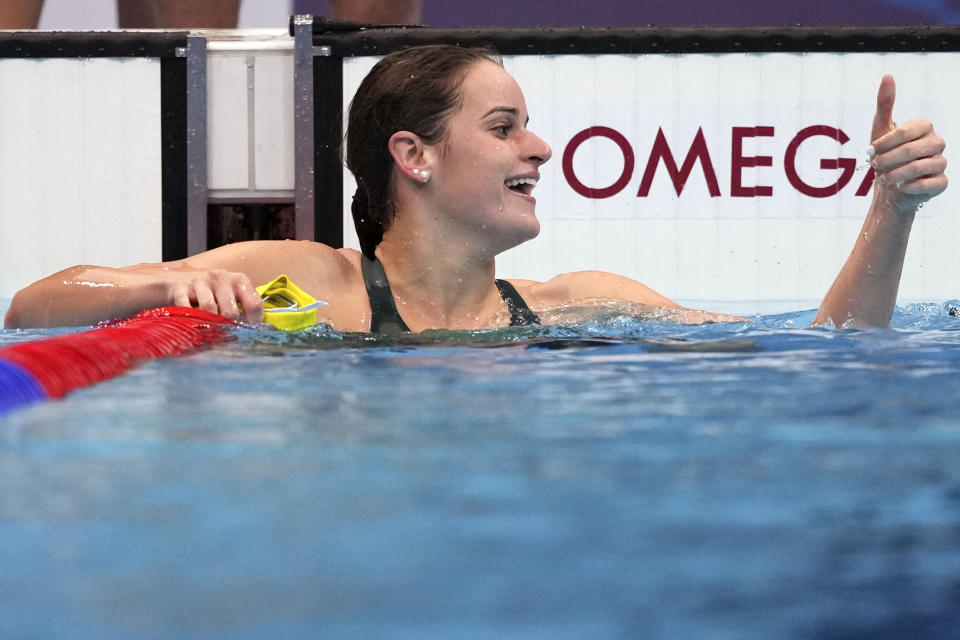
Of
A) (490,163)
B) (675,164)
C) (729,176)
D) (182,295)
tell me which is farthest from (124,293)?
(729,176)

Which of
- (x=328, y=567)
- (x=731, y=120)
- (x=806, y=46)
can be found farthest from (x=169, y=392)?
(x=806, y=46)

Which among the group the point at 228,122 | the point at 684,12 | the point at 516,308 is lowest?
the point at 516,308

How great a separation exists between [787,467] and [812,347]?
3.43 feet

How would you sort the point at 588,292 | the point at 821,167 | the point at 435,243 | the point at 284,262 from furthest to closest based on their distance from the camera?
the point at 821,167 < the point at 588,292 < the point at 435,243 < the point at 284,262

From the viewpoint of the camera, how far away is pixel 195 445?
1.17 meters

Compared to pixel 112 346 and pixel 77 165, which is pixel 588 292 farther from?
pixel 77 165

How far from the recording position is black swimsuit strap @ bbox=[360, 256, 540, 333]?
8.20 ft

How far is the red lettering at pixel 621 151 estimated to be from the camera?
4.08 meters

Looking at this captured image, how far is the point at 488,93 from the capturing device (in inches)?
102

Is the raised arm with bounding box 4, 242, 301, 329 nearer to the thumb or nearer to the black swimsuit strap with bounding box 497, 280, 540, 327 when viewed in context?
the black swimsuit strap with bounding box 497, 280, 540, 327

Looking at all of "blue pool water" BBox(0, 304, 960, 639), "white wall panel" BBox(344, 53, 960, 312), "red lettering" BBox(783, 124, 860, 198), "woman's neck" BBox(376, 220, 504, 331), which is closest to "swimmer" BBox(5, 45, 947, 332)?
"woman's neck" BBox(376, 220, 504, 331)

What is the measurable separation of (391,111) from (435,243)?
36cm

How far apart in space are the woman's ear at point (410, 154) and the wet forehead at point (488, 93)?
14 centimetres

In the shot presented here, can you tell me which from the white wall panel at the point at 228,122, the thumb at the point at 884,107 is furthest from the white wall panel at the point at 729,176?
the thumb at the point at 884,107
